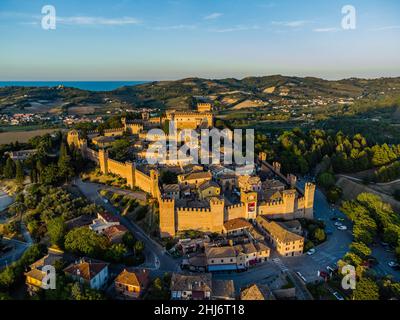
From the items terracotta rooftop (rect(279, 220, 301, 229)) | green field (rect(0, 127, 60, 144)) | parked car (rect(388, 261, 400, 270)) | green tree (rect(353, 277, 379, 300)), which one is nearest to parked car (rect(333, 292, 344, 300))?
green tree (rect(353, 277, 379, 300))

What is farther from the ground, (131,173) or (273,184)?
(131,173)

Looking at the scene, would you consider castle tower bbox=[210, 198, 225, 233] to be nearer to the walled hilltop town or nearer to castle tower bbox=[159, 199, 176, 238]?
the walled hilltop town

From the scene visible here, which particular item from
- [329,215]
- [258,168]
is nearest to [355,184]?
[329,215]

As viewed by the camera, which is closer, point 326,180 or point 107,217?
point 107,217

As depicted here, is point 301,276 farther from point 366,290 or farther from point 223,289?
point 223,289

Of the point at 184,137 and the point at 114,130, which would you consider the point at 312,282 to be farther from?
the point at 114,130

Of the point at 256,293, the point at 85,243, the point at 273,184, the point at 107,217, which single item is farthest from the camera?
the point at 273,184

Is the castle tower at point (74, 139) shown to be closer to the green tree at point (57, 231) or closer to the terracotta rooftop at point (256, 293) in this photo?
the green tree at point (57, 231)

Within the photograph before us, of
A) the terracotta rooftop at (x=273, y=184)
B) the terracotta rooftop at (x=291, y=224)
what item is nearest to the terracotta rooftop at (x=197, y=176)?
the terracotta rooftop at (x=273, y=184)

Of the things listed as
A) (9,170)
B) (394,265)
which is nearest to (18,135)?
(9,170)
